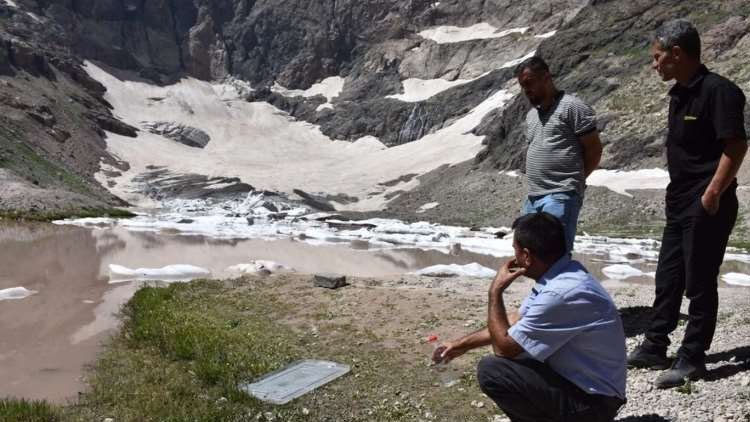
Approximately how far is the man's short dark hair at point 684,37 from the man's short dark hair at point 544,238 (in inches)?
92.8

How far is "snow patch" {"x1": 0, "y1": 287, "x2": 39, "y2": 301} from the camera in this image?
1162 cm

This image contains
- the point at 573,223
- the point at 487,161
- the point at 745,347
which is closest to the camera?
the point at 745,347

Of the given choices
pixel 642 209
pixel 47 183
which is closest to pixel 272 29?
pixel 47 183

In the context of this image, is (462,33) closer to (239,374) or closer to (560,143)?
(560,143)

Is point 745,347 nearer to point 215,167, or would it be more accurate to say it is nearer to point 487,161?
point 487,161

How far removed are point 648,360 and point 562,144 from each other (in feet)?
7.25

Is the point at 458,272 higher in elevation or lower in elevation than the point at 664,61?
lower

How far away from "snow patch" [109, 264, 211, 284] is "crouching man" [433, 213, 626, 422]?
11479mm

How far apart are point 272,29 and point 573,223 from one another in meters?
137

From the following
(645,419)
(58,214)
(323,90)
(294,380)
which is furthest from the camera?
(323,90)

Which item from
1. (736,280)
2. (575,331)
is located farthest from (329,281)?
(736,280)

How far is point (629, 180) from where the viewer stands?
4178 cm

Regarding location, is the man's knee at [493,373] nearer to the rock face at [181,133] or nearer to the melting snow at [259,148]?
the melting snow at [259,148]

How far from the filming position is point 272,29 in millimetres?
136125
